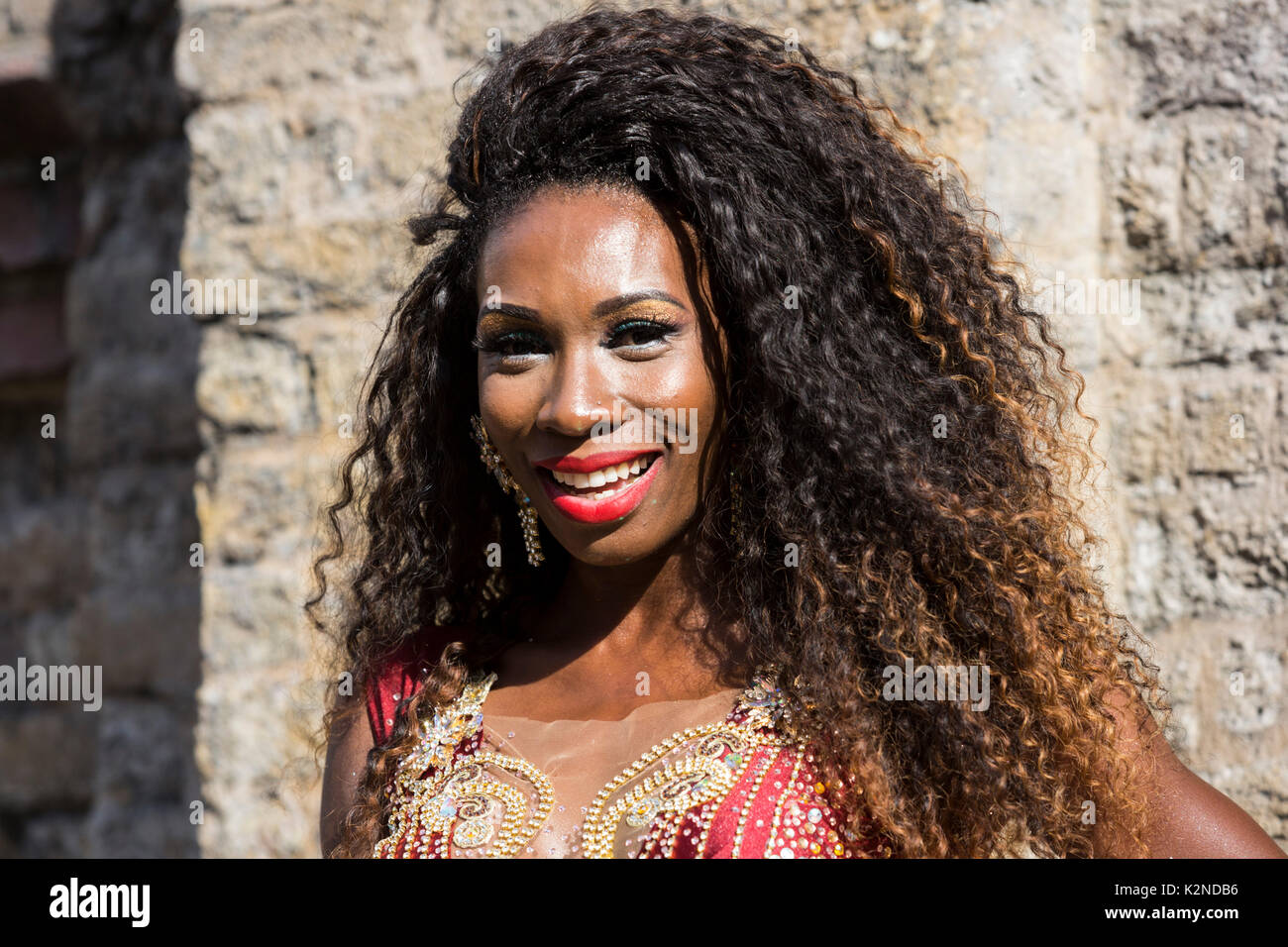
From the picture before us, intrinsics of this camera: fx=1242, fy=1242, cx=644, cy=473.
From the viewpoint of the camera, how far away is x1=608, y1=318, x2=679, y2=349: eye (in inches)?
67.6

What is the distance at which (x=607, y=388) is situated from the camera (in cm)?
170

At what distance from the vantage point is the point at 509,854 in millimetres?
1689

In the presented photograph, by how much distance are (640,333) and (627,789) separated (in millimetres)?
628

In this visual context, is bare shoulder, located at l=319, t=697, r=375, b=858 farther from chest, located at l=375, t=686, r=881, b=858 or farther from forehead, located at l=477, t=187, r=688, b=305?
forehead, located at l=477, t=187, r=688, b=305

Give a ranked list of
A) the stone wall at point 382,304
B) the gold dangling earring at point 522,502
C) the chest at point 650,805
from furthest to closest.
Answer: the stone wall at point 382,304
the gold dangling earring at point 522,502
the chest at point 650,805

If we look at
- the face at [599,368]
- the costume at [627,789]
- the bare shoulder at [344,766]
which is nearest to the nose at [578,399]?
the face at [599,368]

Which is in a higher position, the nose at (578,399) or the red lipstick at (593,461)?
the nose at (578,399)

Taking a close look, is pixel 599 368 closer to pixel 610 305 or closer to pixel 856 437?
pixel 610 305

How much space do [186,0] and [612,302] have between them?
1.68m

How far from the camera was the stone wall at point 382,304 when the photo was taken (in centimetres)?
225

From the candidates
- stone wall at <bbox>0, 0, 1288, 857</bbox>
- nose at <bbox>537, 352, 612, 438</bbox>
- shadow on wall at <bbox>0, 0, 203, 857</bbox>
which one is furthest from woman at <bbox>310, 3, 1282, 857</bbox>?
shadow on wall at <bbox>0, 0, 203, 857</bbox>

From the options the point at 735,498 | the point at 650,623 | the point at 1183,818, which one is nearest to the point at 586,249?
the point at 735,498

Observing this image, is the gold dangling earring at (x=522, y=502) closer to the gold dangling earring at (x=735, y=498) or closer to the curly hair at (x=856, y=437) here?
the curly hair at (x=856, y=437)
